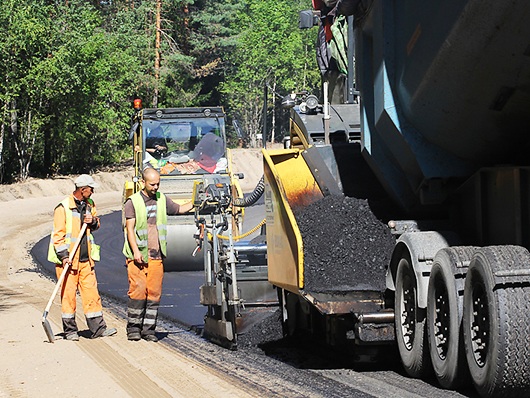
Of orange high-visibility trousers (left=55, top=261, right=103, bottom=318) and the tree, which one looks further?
the tree

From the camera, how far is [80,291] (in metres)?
6.98

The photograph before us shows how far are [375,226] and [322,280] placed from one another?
66 centimetres

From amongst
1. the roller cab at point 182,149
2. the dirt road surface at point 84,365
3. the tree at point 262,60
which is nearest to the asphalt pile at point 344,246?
the dirt road surface at point 84,365

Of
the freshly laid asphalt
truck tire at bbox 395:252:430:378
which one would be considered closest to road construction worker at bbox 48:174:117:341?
the freshly laid asphalt

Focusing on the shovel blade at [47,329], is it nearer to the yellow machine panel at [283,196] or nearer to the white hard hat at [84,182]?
the white hard hat at [84,182]

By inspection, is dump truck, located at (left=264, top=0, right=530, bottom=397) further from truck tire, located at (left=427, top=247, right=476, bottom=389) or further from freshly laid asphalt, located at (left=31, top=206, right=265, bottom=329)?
freshly laid asphalt, located at (left=31, top=206, right=265, bottom=329)

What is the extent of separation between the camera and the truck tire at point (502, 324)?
3.63 metres

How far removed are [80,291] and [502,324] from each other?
4572 mm

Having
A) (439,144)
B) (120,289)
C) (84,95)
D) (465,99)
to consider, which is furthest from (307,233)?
(84,95)

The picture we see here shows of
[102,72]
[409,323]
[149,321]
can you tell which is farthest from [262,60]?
[409,323]

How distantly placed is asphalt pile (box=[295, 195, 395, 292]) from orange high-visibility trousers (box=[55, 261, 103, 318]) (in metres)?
2.49

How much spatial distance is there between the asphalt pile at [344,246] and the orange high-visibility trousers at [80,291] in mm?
2489

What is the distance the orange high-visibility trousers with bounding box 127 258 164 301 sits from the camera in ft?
22.5

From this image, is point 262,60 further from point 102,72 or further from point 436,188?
point 436,188
